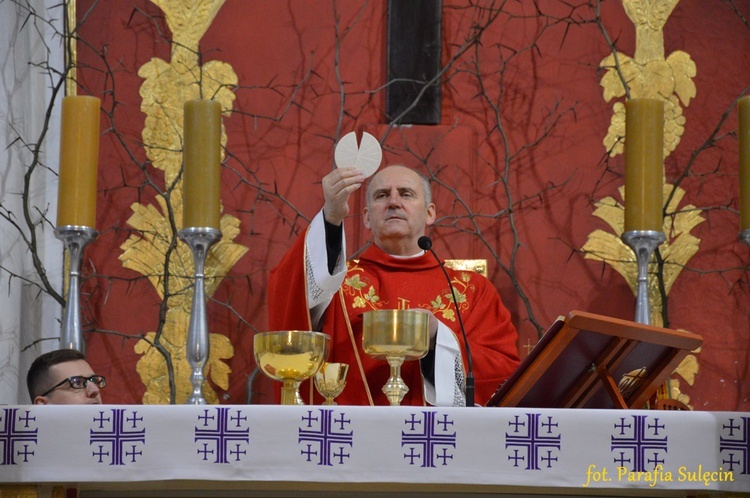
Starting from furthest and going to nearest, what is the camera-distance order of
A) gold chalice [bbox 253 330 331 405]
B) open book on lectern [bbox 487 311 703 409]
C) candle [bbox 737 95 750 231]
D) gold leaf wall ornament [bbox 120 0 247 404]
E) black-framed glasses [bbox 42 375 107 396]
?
gold leaf wall ornament [bbox 120 0 247 404] → candle [bbox 737 95 750 231] → black-framed glasses [bbox 42 375 107 396] → gold chalice [bbox 253 330 331 405] → open book on lectern [bbox 487 311 703 409]

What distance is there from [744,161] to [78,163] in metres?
2.28

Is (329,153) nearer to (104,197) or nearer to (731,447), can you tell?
(104,197)

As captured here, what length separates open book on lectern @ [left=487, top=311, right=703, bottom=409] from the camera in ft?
9.11

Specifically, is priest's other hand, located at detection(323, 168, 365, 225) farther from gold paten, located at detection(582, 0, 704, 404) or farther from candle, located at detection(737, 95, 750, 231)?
gold paten, located at detection(582, 0, 704, 404)

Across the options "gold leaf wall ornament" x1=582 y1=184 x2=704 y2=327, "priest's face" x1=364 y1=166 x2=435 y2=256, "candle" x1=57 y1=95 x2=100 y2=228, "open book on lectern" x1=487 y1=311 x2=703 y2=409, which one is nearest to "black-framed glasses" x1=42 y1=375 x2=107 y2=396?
"candle" x1=57 y1=95 x2=100 y2=228

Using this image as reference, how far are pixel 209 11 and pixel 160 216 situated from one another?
918mm

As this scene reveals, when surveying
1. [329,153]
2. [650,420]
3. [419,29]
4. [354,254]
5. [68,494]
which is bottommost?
[68,494]

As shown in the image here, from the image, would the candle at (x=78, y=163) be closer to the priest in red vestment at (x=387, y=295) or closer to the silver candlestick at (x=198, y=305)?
the silver candlestick at (x=198, y=305)

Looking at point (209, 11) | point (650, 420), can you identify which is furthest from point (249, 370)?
point (650, 420)

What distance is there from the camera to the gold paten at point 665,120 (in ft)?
15.9

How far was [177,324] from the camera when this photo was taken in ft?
15.7

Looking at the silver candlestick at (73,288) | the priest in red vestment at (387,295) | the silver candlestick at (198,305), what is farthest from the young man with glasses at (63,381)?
the priest in red vestment at (387,295)

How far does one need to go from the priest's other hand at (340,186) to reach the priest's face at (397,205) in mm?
712

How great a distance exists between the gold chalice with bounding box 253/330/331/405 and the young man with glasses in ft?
2.41
